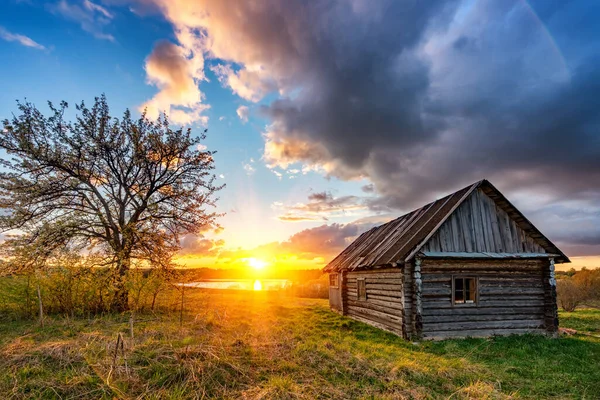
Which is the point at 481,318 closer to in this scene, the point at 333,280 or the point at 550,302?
the point at 550,302

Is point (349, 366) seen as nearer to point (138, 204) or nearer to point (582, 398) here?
point (582, 398)

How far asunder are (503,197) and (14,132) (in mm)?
22407

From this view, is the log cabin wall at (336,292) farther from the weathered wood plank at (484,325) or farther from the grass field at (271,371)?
the grass field at (271,371)

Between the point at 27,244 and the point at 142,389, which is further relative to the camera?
the point at 27,244

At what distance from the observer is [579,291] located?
26734 millimetres

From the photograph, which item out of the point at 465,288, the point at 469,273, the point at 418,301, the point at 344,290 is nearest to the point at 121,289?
the point at 344,290

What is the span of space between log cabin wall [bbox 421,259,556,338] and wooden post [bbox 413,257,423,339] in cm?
27

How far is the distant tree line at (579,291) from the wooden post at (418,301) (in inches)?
852

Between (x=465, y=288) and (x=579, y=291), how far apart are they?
20.8 m

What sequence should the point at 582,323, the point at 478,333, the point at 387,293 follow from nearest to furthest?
the point at 478,333, the point at 387,293, the point at 582,323

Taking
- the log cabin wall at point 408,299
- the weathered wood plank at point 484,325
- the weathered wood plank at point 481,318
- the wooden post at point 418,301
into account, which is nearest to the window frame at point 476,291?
the weathered wood plank at point 481,318

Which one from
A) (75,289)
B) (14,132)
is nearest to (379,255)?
(75,289)

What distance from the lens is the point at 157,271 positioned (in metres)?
15.5

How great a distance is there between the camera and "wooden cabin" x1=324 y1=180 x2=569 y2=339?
13008mm
